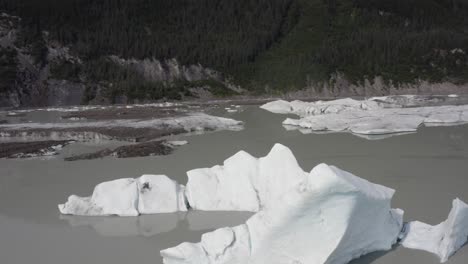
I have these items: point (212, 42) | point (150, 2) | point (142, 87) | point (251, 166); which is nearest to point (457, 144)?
point (251, 166)

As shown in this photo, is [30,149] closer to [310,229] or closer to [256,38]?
[310,229]

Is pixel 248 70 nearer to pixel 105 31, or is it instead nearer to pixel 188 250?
pixel 105 31

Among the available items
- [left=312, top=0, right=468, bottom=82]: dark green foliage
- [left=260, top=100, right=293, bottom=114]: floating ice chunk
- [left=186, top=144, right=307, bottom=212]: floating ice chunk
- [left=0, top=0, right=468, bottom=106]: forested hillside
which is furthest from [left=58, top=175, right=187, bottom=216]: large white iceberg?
[left=312, top=0, right=468, bottom=82]: dark green foliage

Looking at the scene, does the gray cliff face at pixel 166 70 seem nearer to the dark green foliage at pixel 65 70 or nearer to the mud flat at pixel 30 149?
the dark green foliage at pixel 65 70

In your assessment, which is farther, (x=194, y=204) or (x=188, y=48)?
(x=188, y=48)

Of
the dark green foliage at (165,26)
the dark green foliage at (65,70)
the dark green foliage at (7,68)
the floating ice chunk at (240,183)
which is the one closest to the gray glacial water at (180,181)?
the floating ice chunk at (240,183)

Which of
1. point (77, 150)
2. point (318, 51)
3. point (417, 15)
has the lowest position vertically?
point (77, 150)
